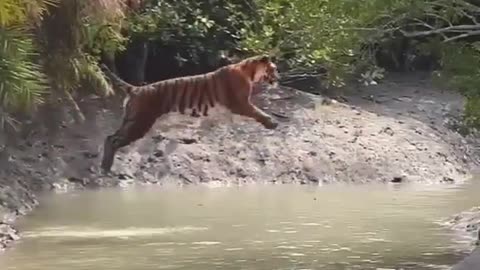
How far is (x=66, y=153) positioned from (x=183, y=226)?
21.8 ft

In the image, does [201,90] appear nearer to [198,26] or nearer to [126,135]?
[126,135]

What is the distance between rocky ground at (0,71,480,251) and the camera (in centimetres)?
1917

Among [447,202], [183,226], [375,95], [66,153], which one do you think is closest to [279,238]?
[183,226]

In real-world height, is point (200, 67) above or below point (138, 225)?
above

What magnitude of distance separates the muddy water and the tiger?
108cm

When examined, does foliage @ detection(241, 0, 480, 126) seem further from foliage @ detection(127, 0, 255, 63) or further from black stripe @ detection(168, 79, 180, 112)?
foliage @ detection(127, 0, 255, 63)

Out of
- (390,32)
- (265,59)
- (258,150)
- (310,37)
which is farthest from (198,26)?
(390,32)

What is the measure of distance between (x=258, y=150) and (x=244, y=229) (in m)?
7.01

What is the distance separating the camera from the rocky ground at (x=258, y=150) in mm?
19172

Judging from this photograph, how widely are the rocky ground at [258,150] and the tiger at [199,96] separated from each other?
114 cm

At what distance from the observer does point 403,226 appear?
537 inches

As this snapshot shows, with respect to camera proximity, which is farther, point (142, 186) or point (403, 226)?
point (142, 186)

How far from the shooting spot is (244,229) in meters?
13.3

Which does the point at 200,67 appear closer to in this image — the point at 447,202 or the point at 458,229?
the point at 447,202
